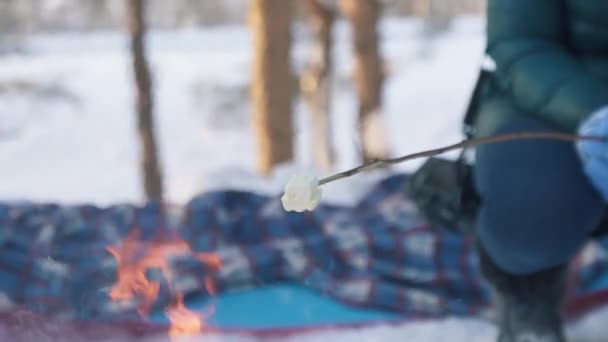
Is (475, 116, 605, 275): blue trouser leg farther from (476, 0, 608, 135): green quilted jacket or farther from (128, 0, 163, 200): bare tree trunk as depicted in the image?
(128, 0, 163, 200): bare tree trunk

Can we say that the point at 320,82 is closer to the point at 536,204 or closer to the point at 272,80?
the point at 272,80

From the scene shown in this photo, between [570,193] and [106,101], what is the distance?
201 inches

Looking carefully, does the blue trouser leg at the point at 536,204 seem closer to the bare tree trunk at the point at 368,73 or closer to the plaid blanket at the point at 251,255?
the plaid blanket at the point at 251,255

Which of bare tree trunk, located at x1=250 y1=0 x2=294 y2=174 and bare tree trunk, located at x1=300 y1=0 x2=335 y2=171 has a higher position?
bare tree trunk, located at x1=300 y1=0 x2=335 y2=171

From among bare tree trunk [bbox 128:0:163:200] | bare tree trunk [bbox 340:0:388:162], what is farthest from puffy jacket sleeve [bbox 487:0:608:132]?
bare tree trunk [bbox 340:0:388:162]

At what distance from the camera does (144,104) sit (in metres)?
2.64

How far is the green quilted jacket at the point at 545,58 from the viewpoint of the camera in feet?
2.87

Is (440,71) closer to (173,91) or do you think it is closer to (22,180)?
(173,91)

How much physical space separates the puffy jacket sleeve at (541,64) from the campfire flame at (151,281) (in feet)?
2.01

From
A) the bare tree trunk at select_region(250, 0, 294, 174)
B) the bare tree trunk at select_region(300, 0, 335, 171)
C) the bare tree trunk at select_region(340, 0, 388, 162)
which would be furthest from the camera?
the bare tree trunk at select_region(300, 0, 335, 171)

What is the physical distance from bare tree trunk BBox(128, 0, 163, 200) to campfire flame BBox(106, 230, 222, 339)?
116cm

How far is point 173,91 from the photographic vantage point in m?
6.09

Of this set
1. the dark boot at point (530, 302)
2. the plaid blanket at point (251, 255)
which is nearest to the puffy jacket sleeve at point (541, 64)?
the dark boot at point (530, 302)

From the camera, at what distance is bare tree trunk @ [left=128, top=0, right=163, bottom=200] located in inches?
101
